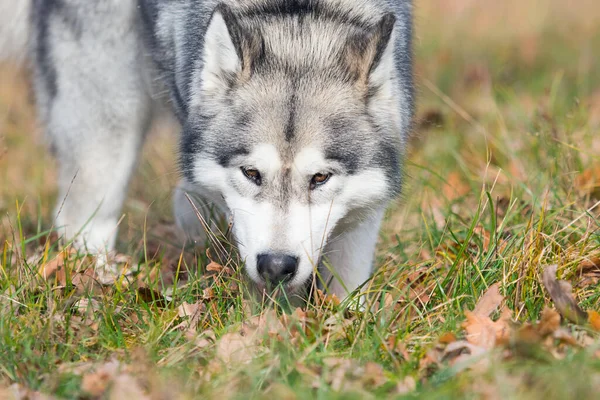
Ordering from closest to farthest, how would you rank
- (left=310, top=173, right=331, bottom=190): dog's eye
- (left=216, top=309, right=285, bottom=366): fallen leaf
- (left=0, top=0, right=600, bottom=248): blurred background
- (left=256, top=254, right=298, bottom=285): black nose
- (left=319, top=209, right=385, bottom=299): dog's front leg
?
(left=216, top=309, right=285, bottom=366): fallen leaf, (left=256, top=254, right=298, bottom=285): black nose, (left=310, top=173, right=331, bottom=190): dog's eye, (left=319, top=209, right=385, bottom=299): dog's front leg, (left=0, top=0, right=600, bottom=248): blurred background

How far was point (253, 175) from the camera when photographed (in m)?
3.69

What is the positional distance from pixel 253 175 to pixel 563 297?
5.06 feet

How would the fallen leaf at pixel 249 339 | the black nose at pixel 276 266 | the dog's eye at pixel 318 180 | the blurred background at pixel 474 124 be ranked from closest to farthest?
the fallen leaf at pixel 249 339 → the black nose at pixel 276 266 → the dog's eye at pixel 318 180 → the blurred background at pixel 474 124

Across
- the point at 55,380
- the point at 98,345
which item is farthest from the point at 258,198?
the point at 55,380

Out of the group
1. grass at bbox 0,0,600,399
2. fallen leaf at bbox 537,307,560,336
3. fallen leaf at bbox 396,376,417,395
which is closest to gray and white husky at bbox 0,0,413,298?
grass at bbox 0,0,600,399

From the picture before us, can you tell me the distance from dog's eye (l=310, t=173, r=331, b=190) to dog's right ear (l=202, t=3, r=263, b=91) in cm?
67

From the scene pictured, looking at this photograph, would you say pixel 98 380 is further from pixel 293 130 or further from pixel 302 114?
pixel 302 114

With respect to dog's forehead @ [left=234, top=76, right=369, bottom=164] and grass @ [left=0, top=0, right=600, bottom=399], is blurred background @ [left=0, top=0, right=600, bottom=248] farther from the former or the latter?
dog's forehead @ [left=234, top=76, right=369, bottom=164]

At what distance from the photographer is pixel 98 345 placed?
341 cm

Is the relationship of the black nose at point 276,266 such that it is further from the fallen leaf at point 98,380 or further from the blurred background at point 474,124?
the blurred background at point 474,124

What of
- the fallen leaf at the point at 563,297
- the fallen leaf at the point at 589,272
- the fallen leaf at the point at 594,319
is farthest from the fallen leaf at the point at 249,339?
the fallen leaf at the point at 589,272

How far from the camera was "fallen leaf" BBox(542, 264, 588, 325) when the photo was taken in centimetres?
321

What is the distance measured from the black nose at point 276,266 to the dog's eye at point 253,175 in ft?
1.33

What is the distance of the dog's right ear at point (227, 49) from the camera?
3752mm
